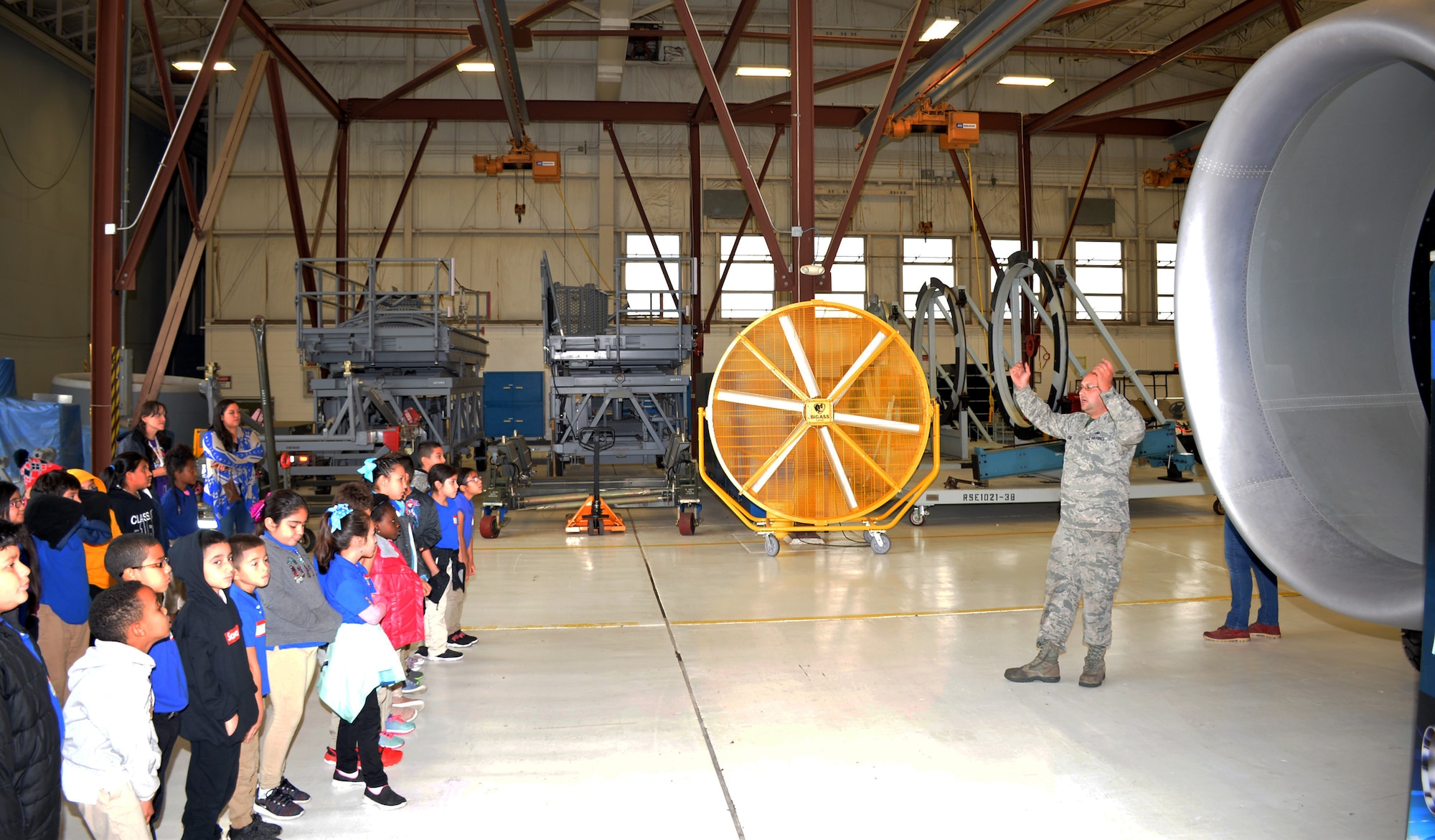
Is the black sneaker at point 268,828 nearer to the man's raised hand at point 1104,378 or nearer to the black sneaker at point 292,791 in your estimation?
the black sneaker at point 292,791

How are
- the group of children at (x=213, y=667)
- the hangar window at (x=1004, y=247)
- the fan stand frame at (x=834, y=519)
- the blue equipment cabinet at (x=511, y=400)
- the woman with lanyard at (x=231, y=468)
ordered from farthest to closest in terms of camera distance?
the hangar window at (x=1004, y=247) → the blue equipment cabinet at (x=511, y=400) → the fan stand frame at (x=834, y=519) → the woman with lanyard at (x=231, y=468) → the group of children at (x=213, y=667)

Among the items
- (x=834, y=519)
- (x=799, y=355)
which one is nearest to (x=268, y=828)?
(x=799, y=355)

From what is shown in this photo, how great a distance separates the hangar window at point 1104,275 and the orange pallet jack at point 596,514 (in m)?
20.1

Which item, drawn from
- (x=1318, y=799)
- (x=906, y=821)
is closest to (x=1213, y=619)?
(x=1318, y=799)

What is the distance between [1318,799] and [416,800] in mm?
3802

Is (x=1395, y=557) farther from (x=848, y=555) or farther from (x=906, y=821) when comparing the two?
(x=848, y=555)

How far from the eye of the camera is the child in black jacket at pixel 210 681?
3.12 m

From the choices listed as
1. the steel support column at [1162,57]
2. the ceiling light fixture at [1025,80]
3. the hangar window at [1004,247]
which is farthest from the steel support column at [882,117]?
the hangar window at [1004,247]

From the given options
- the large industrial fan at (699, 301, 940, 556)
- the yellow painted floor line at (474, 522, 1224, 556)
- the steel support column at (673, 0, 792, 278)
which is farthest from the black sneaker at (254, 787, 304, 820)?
the steel support column at (673, 0, 792, 278)

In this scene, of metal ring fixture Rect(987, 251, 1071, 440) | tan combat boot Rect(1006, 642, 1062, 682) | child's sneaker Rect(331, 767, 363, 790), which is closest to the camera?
child's sneaker Rect(331, 767, 363, 790)

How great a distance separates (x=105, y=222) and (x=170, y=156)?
145 centimetres

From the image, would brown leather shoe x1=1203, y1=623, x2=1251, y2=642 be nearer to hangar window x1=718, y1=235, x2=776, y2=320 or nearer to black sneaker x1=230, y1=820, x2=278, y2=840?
black sneaker x1=230, y1=820, x2=278, y2=840

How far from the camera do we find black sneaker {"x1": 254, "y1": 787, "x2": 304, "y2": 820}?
376cm

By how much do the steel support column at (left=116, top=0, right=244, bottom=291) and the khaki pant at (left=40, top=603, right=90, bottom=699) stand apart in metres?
6.17
